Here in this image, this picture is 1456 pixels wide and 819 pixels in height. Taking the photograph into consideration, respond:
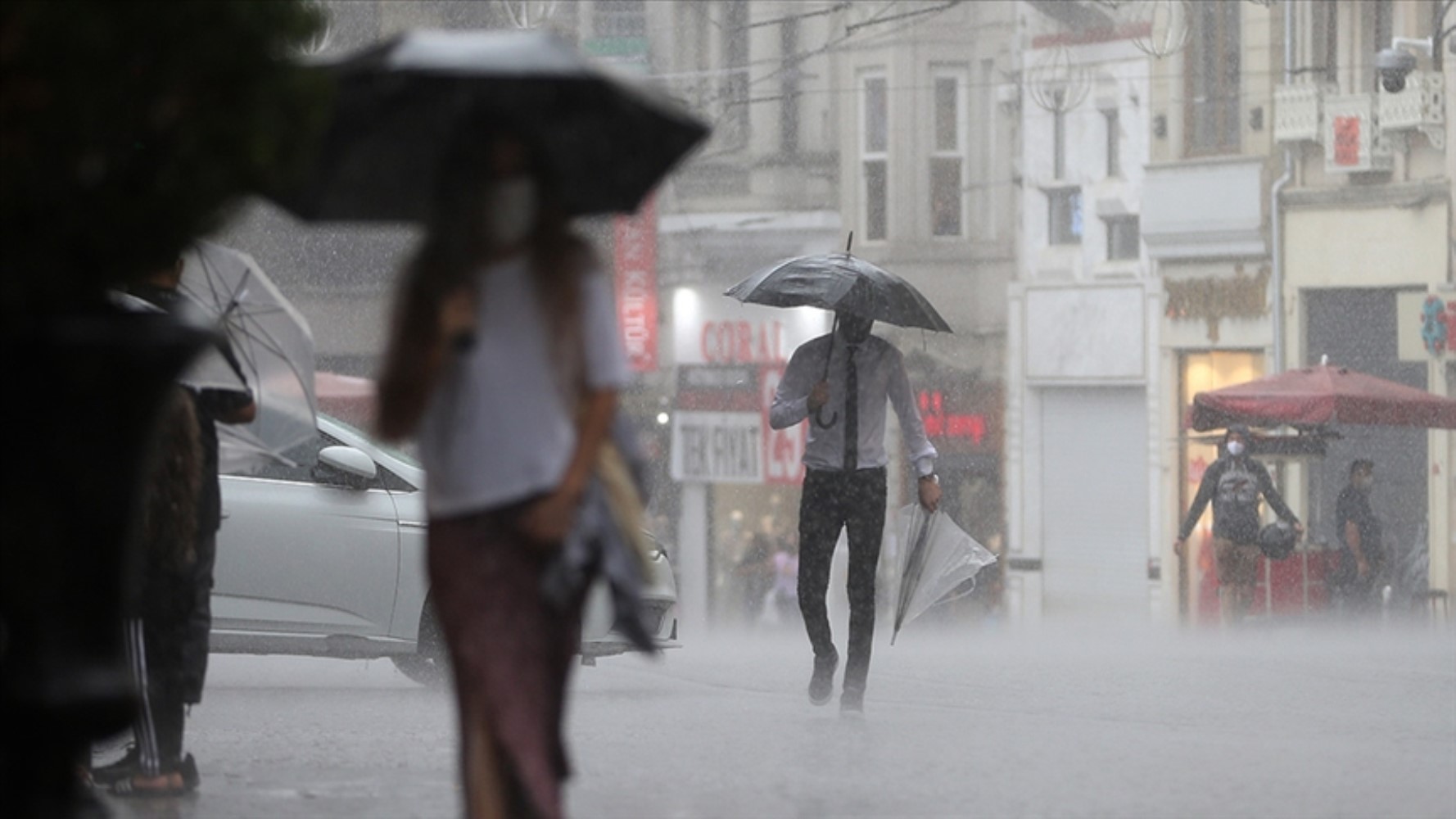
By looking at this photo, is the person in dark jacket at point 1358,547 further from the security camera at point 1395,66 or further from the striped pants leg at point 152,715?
the striped pants leg at point 152,715

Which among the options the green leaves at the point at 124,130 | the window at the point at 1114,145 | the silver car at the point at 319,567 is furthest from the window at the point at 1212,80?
the green leaves at the point at 124,130

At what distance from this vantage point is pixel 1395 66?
98.2 feet

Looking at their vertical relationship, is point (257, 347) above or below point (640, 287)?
below

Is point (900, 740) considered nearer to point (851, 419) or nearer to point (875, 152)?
point (851, 419)

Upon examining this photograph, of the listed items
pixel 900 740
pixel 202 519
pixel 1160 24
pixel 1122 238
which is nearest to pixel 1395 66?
pixel 1160 24

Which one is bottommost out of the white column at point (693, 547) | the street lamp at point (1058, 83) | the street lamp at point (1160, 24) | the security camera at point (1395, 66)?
the white column at point (693, 547)

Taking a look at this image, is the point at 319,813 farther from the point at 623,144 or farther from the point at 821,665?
the point at 821,665

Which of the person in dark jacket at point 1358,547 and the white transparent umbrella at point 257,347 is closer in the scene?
the white transparent umbrella at point 257,347

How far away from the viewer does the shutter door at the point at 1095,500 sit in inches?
1526

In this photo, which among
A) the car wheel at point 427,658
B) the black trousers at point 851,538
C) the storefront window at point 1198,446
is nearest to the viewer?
the black trousers at point 851,538

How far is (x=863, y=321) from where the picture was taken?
36.2 ft

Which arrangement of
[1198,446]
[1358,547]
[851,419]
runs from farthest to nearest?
[1198,446] → [1358,547] → [851,419]

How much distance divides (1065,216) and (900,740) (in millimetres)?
31194

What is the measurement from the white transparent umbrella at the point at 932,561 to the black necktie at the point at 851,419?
140 cm
